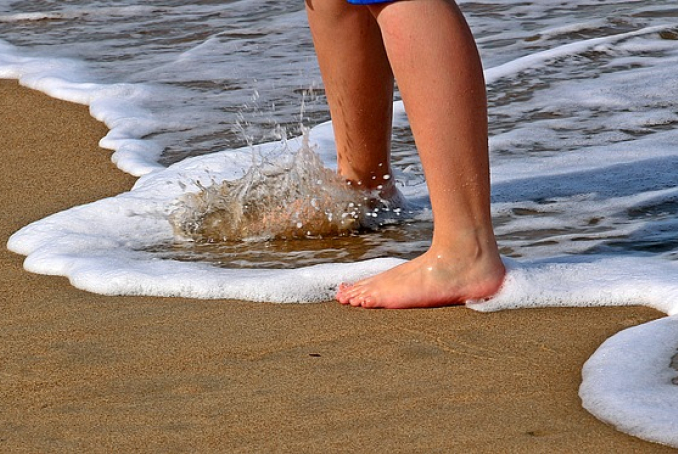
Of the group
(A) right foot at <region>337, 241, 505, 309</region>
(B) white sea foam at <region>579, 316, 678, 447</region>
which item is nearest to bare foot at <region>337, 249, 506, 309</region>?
(A) right foot at <region>337, 241, 505, 309</region>

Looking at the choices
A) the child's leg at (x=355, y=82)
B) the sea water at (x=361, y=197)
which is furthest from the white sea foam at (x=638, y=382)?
the child's leg at (x=355, y=82)

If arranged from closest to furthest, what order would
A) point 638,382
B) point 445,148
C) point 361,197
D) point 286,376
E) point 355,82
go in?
1. point 638,382
2. point 286,376
3. point 445,148
4. point 355,82
5. point 361,197

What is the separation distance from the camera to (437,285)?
2.54m

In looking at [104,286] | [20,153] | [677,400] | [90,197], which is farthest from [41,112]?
[677,400]

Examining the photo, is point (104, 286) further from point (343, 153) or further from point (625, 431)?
point (625, 431)

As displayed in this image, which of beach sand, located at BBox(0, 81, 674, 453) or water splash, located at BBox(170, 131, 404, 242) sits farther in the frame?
water splash, located at BBox(170, 131, 404, 242)

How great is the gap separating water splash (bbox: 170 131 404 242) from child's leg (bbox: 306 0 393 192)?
6cm

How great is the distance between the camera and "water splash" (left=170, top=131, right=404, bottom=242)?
3176mm

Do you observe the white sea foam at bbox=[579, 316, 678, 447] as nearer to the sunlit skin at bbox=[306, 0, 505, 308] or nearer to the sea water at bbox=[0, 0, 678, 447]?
the sea water at bbox=[0, 0, 678, 447]

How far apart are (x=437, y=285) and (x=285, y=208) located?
0.78 metres

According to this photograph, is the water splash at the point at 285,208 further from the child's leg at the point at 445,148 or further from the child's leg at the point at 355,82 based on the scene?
the child's leg at the point at 445,148

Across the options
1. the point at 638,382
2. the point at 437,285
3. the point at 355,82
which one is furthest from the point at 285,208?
the point at 638,382

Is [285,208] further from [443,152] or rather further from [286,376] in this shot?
[286,376]

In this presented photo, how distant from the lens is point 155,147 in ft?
14.5
